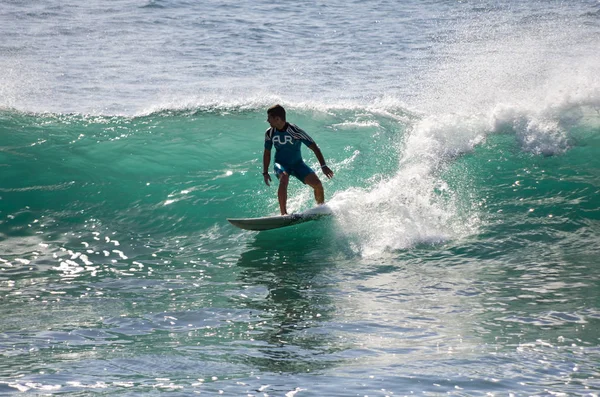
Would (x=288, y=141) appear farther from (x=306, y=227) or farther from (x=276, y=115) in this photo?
(x=306, y=227)

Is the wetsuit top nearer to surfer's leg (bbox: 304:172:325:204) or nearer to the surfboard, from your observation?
surfer's leg (bbox: 304:172:325:204)

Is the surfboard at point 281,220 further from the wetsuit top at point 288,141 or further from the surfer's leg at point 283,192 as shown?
the wetsuit top at point 288,141

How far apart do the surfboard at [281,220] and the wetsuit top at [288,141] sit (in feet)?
2.14

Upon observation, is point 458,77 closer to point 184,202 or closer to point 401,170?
point 401,170

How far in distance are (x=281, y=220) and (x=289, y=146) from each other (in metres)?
0.92

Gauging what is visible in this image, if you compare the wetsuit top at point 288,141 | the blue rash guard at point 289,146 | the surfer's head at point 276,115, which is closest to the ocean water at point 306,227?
the blue rash guard at point 289,146

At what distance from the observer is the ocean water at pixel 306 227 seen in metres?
5.29

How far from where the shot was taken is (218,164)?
40.4ft

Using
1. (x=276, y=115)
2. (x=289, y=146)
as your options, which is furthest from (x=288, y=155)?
(x=276, y=115)

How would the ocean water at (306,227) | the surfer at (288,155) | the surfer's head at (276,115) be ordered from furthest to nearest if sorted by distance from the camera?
the surfer at (288,155), the surfer's head at (276,115), the ocean water at (306,227)

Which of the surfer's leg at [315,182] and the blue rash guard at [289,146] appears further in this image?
the surfer's leg at [315,182]

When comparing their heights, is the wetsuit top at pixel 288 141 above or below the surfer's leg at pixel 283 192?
above

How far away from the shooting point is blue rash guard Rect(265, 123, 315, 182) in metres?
9.12

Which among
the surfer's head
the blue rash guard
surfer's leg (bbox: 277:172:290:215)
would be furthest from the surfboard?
the surfer's head
